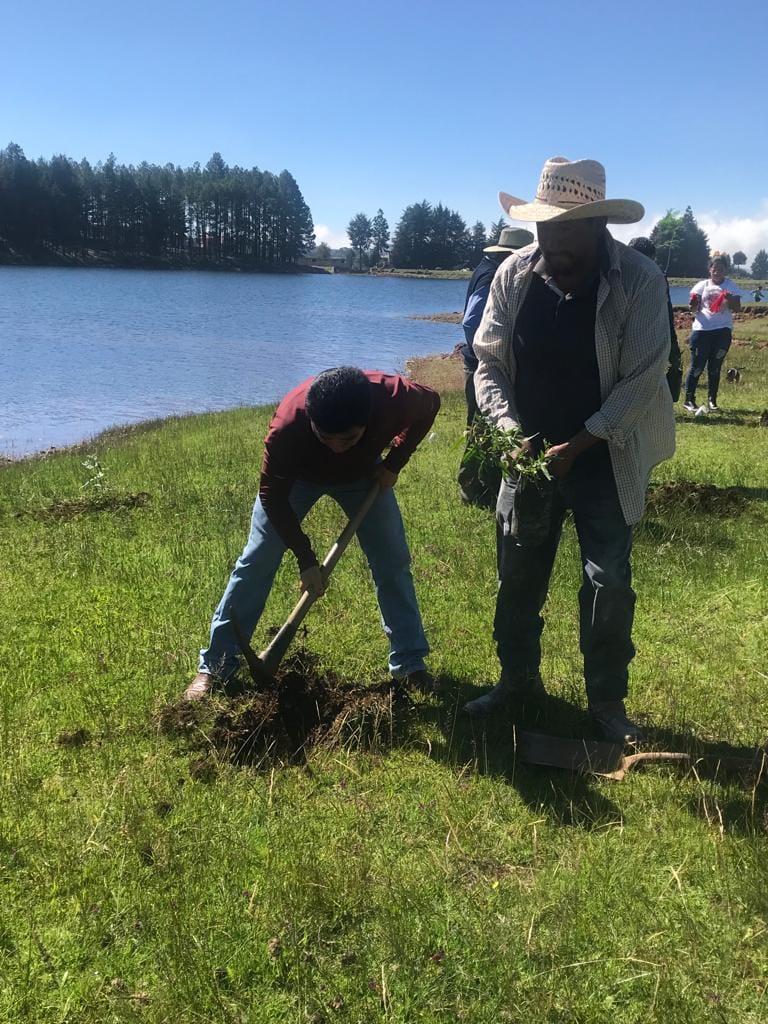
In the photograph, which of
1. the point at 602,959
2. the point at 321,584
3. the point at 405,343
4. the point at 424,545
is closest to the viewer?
the point at 602,959

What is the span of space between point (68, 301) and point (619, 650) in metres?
47.2

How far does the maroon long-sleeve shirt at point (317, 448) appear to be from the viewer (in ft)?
11.3

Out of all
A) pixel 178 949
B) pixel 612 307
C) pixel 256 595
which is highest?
pixel 612 307

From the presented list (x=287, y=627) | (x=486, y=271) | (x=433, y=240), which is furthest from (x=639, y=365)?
(x=433, y=240)

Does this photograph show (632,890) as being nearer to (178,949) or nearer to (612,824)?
(612,824)

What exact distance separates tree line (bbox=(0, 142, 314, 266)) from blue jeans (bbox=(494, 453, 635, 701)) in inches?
3569

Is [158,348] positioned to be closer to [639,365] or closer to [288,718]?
[288,718]

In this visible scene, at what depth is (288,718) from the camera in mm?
3725

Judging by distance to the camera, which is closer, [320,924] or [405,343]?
[320,924]

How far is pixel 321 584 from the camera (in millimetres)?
3672

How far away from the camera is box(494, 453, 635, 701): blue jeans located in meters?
3.32

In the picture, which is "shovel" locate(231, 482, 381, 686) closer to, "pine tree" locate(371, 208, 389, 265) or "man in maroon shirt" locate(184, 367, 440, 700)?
"man in maroon shirt" locate(184, 367, 440, 700)

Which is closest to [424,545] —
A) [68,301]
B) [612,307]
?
[612,307]

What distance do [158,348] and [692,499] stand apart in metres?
26.5
